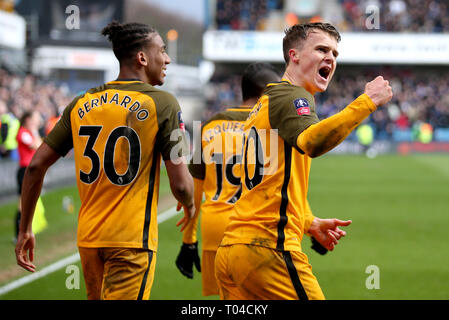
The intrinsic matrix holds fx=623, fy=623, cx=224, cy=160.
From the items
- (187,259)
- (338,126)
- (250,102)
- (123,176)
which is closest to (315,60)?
(338,126)

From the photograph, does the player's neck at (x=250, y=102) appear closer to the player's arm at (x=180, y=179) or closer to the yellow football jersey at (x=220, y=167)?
the yellow football jersey at (x=220, y=167)

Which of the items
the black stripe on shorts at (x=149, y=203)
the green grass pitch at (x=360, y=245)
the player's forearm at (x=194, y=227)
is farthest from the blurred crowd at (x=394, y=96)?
the black stripe on shorts at (x=149, y=203)

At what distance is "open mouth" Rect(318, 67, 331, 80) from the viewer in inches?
134

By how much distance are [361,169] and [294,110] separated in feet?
63.9

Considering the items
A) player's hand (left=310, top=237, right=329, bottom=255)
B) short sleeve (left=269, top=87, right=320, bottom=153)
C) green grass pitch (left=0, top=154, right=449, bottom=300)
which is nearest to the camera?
short sleeve (left=269, top=87, right=320, bottom=153)

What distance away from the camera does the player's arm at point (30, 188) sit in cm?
357

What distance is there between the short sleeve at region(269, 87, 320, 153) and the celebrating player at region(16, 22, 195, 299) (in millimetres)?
555

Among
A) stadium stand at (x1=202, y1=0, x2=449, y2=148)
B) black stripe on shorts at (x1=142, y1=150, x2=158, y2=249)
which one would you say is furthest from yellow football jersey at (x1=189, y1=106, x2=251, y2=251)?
stadium stand at (x1=202, y1=0, x2=449, y2=148)

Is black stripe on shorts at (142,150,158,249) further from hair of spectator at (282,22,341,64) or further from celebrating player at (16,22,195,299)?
hair of spectator at (282,22,341,64)

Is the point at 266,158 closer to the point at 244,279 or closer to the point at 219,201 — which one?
the point at 244,279

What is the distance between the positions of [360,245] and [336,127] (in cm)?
700

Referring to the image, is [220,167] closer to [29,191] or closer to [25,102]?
[29,191]

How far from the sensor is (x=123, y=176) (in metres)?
3.37

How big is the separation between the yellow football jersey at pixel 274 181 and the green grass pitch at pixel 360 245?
136 inches
